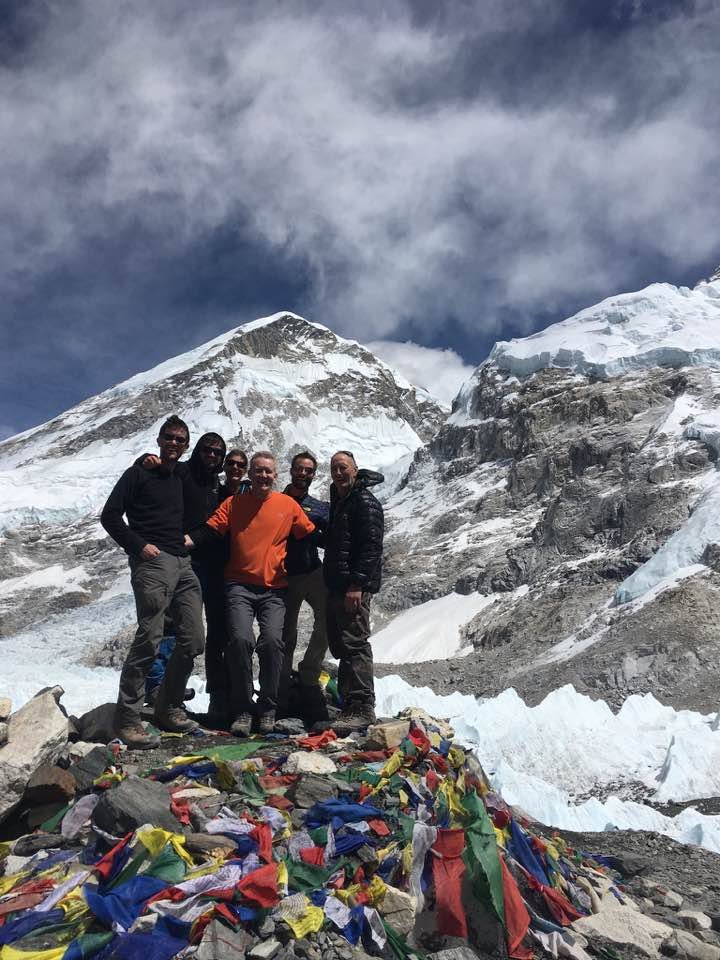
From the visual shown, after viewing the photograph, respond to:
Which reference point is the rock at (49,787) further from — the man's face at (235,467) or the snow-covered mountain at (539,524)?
the snow-covered mountain at (539,524)

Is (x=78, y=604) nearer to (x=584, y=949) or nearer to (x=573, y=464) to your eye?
(x=573, y=464)

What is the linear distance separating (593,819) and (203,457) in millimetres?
8043

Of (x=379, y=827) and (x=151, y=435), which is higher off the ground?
(x=151, y=435)

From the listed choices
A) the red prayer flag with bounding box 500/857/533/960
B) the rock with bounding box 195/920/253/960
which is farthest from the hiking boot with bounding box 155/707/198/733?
the red prayer flag with bounding box 500/857/533/960

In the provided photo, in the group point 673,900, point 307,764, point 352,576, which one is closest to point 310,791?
point 307,764

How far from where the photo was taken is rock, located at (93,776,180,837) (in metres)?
3.96

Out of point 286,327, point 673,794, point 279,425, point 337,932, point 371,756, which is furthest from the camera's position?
point 286,327

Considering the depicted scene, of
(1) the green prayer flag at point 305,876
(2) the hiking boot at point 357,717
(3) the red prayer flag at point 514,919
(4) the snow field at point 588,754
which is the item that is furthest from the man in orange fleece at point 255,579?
(4) the snow field at point 588,754

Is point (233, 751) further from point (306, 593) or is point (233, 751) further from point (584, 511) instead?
point (584, 511)

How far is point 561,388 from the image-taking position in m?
76.9

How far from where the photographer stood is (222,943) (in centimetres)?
313

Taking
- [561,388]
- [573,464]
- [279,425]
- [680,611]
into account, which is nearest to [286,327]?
[279,425]

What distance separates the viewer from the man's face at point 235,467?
6.87 m

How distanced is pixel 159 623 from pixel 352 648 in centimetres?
164
